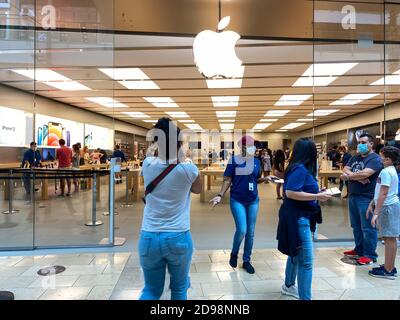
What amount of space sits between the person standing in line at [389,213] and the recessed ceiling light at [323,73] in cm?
330

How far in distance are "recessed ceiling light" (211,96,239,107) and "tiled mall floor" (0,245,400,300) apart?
7.73m

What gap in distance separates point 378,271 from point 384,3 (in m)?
4.23

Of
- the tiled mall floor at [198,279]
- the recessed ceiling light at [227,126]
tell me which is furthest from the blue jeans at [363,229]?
the recessed ceiling light at [227,126]

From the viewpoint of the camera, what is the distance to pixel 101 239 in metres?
4.51

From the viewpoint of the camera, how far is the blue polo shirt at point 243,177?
3.23 metres

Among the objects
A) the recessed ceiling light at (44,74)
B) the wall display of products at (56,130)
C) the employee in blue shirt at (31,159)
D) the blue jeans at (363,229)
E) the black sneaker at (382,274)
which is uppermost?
the recessed ceiling light at (44,74)

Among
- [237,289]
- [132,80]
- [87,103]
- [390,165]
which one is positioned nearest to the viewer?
[237,289]

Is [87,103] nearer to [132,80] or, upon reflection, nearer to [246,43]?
[132,80]

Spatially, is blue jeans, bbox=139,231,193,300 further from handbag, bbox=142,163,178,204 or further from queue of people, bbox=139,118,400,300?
handbag, bbox=142,163,178,204

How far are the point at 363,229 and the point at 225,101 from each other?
8.57 meters

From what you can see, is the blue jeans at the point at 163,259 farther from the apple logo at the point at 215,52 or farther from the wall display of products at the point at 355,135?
the wall display of products at the point at 355,135

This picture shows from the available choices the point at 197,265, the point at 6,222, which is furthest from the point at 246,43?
the point at 6,222

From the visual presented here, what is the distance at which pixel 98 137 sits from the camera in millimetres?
6562

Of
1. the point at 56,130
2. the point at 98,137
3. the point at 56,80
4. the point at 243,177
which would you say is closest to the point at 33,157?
the point at 98,137
